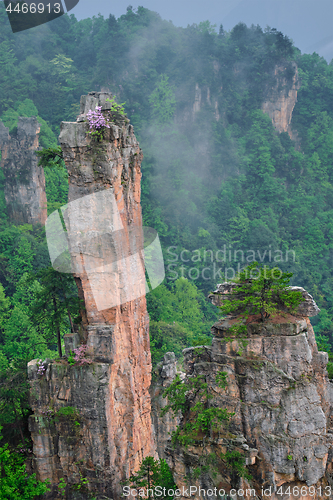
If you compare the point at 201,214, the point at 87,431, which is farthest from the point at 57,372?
the point at 201,214

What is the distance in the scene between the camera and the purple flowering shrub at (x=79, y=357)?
16062 mm

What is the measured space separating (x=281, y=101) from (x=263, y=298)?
60.0 meters

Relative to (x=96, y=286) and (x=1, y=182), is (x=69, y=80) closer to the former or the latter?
(x=1, y=182)

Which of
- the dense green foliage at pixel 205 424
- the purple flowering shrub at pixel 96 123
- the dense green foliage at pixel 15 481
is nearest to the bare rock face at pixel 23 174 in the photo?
the purple flowering shrub at pixel 96 123

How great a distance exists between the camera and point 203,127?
223 ft

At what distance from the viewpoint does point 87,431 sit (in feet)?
52.1

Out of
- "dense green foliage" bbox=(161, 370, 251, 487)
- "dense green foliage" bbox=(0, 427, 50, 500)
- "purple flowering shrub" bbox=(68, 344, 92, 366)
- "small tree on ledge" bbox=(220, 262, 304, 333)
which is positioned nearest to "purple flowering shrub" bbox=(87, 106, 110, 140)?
→ "small tree on ledge" bbox=(220, 262, 304, 333)

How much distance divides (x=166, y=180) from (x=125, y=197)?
44.4m

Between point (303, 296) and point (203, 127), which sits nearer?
point (303, 296)

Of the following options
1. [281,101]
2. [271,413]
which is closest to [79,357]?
[271,413]

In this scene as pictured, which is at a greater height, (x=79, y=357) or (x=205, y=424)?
(x=79, y=357)

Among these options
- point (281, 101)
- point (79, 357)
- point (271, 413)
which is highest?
point (281, 101)

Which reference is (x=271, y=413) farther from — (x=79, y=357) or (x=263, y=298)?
(x=79, y=357)

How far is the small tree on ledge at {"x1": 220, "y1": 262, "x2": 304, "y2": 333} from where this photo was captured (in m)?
13.8
